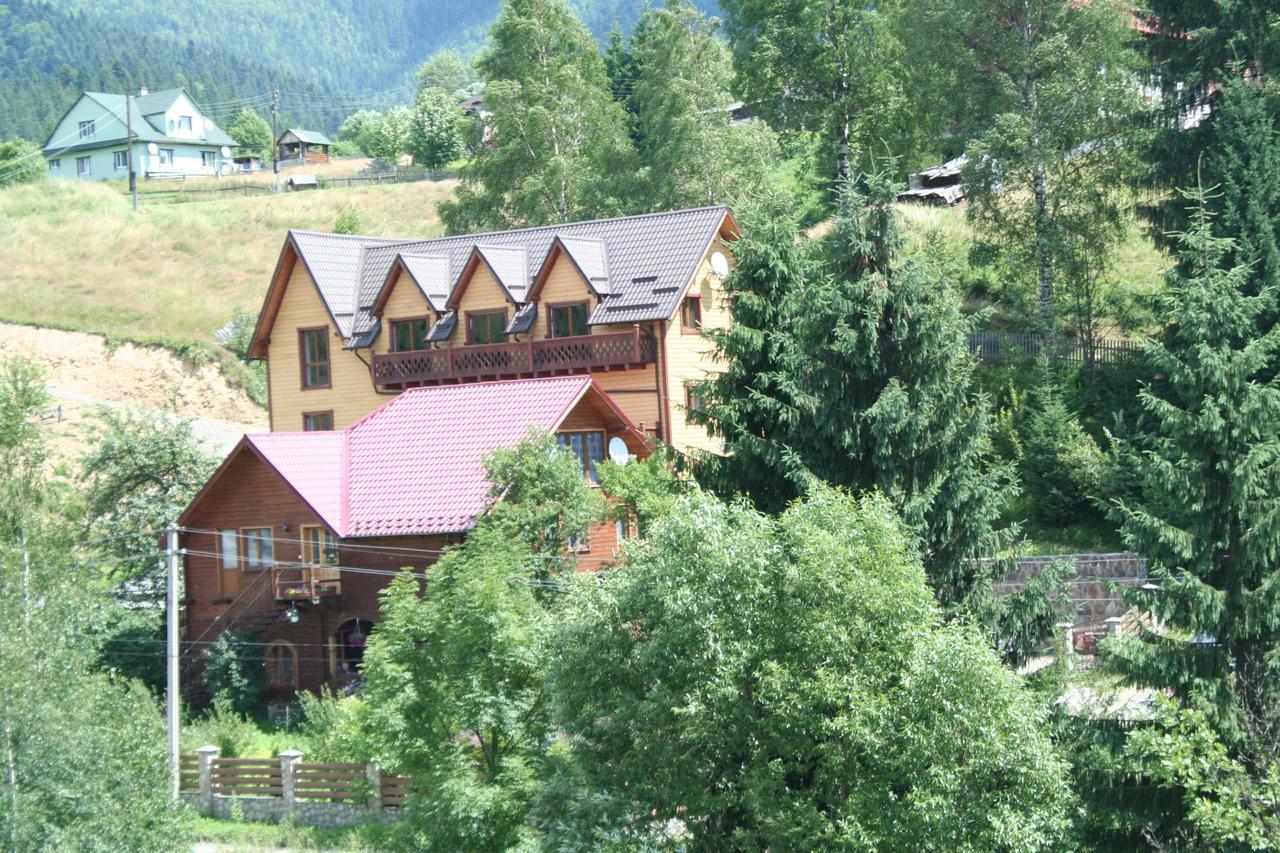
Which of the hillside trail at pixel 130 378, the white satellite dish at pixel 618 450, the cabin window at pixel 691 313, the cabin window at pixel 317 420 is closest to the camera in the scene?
the white satellite dish at pixel 618 450

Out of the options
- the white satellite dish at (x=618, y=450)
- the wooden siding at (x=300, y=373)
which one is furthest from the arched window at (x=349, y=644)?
the wooden siding at (x=300, y=373)

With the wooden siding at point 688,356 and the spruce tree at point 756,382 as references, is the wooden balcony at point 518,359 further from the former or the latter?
the spruce tree at point 756,382

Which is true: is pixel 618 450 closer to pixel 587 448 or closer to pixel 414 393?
pixel 587 448

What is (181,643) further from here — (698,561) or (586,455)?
(698,561)

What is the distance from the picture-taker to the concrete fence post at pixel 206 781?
34.2 metres

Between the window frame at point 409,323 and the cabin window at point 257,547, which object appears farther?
the window frame at point 409,323

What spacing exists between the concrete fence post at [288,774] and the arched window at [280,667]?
6.12 metres

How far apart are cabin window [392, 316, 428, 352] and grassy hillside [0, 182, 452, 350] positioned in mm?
26071

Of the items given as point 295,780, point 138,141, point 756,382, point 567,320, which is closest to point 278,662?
point 295,780

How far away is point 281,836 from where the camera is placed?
3197cm

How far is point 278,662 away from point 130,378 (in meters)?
33.7

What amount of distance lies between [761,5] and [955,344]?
35.2 m

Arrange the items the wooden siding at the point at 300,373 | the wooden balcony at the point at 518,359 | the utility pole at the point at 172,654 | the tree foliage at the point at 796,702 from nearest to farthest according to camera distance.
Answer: the tree foliage at the point at 796,702
the utility pole at the point at 172,654
the wooden balcony at the point at 518,359
the wooden siding at the point at 300,373

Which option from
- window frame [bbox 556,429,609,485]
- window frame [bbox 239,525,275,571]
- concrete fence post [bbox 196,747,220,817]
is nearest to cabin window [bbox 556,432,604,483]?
window frame [bbox 556,429,609,485]
